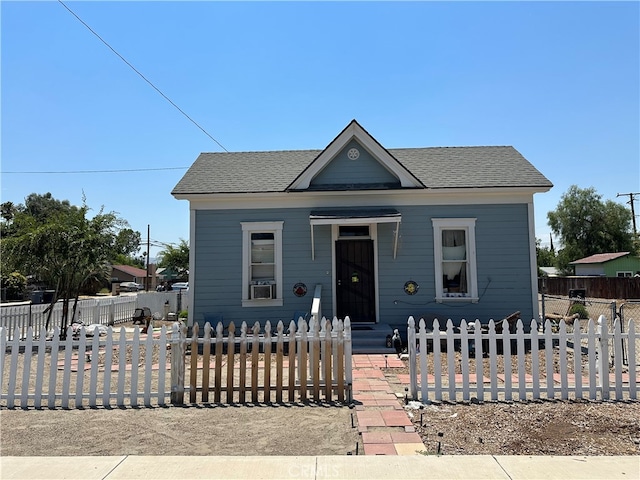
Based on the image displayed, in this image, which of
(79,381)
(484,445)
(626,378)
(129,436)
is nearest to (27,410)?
(79,381)

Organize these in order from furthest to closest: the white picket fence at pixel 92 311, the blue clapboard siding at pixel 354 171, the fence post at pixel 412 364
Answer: the white picket fence at pixel 92 311 → the blue clapboard siding at pixel 354 171 → the fence post at pixel 412 364

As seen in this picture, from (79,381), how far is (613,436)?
20.2 ft

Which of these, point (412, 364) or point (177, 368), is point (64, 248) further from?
point (412, 364)

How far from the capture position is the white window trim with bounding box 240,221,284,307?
1124 cm

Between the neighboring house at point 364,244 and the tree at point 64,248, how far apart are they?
3596mm

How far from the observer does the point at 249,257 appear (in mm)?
11383

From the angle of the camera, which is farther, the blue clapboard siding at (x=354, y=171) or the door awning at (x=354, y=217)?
the blue clapboard siding at (x=354, y=171)

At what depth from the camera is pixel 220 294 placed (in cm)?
1130

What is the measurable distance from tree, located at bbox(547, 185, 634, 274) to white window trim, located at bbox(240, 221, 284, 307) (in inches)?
2242

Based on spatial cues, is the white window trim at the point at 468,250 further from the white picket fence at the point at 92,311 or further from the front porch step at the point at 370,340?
the white picket fence at the point at 92,311

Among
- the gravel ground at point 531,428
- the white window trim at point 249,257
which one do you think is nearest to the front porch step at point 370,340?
the white window trim at point 249,257

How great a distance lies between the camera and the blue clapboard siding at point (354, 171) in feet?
37.4
